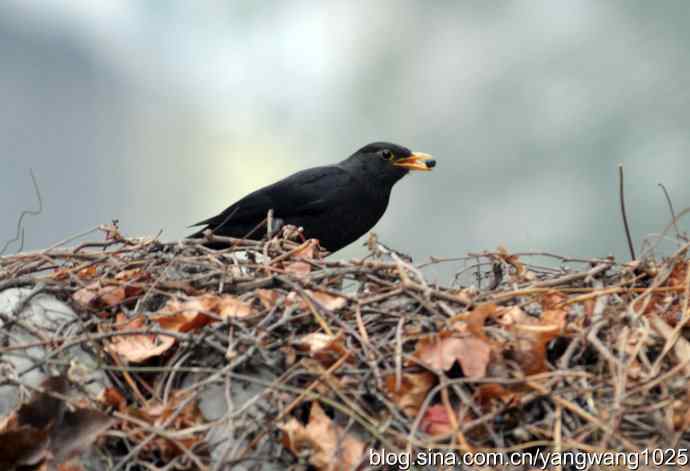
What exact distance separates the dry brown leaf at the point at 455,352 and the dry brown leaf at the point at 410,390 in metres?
0.05

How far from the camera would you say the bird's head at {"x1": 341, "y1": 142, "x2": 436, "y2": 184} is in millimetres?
7621

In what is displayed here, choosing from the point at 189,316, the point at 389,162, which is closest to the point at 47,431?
the point at 189,316

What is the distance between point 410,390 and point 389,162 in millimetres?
4842

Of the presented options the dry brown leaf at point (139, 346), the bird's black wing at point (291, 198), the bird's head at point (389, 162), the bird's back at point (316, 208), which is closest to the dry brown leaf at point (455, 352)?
the dry brown leaf at point (139, 346)

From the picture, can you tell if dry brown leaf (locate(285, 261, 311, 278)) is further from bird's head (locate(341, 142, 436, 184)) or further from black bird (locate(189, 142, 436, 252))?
bird's head (locate(341, 142, 436, 184))

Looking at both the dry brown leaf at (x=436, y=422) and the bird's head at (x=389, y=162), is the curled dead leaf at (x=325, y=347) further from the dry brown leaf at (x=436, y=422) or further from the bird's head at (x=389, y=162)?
the bird's head at (x=389, y=162)

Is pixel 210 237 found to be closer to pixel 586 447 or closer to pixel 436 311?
pixel 436 311

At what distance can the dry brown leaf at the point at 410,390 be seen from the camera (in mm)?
2939

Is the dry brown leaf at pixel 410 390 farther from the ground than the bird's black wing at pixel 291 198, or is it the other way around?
the bird's black wing at pixel 291 198

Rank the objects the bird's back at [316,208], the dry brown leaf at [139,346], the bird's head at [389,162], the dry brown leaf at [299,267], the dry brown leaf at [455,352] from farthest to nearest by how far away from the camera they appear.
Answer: the bird's head at [389,162], the bird's back at [316,208], the dry brown leaf at [299,267], the dry brown leaf at [139,346], the dry brown leaf at [455,352]

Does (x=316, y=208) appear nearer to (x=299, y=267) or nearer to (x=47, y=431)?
(x=299, y=267)

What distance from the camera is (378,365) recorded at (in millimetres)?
3080

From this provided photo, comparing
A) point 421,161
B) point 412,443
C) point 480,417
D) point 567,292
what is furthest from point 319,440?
point 421,161

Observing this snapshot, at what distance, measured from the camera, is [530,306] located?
355 centimetres
